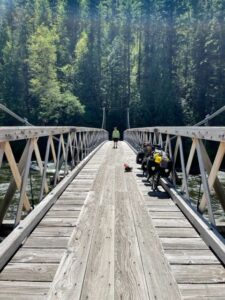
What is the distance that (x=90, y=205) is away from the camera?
3930mm

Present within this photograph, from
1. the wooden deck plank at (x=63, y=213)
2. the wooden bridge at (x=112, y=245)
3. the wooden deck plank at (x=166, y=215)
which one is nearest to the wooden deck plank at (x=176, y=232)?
the wooden bridge at (x=112, y=245)

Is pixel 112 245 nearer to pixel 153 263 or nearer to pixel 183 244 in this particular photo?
pixel 153 263

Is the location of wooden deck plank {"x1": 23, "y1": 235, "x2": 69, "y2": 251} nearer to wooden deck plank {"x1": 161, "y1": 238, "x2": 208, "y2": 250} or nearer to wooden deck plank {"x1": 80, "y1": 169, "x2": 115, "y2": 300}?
wooden deck plank {"x1": 80, "y1": 169, "x2": 115, "y2": 300}

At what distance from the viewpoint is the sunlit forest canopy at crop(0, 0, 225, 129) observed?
35.6m

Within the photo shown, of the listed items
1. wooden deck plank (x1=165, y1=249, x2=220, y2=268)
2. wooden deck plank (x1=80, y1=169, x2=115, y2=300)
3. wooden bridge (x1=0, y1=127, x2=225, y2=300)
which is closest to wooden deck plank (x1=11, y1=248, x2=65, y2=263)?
wooden bridge (x1=0, y1=127, x2=225, y2=300)

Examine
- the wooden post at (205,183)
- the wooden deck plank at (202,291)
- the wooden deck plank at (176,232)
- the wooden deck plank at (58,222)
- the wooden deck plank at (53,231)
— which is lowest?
the wooden deck plank at (202,291)

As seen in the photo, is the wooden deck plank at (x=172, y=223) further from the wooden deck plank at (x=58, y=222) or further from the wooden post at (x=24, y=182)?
the wooden post at (x=24, y=182)

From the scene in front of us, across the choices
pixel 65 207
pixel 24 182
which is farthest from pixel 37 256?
pixel 65 207

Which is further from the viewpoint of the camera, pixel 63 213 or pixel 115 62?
pixel 115 62

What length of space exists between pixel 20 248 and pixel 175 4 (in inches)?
2016

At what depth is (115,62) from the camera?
44125mm

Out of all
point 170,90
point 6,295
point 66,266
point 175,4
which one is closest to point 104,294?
point 66,266

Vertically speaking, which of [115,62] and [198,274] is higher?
[115,62]

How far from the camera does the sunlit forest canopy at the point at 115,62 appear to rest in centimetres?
3556
